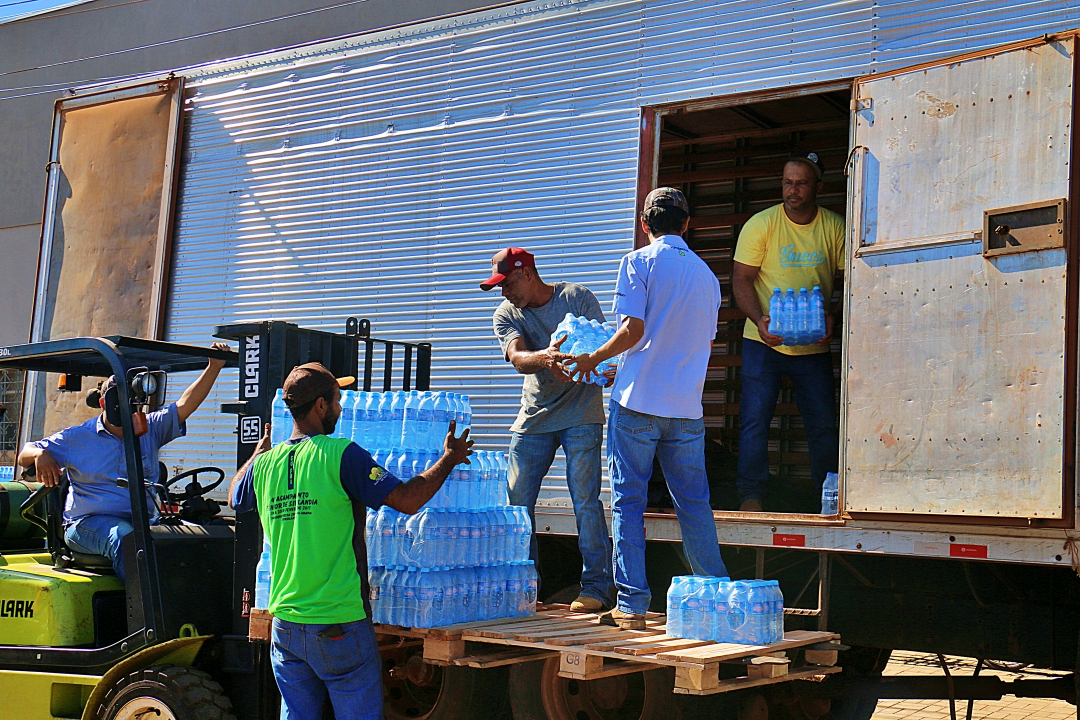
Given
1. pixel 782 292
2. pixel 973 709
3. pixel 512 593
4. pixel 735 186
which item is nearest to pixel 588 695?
pixel 512 593

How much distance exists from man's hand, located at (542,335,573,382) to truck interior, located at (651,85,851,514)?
118 inches

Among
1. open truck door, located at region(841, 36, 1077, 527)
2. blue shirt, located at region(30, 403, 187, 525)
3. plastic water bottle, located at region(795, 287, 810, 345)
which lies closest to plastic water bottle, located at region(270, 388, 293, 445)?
blue shirt, located at region(30, 403, 187, 525)

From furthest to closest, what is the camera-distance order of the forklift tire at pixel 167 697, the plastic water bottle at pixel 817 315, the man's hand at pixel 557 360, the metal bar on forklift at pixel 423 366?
the metal bar on forklift at pixel 423 366 < the plastic water bottle at pixel 817 315 < the man's hand at pixel 557 360 < the forklift tire at pixel 167 697

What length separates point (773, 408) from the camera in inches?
279

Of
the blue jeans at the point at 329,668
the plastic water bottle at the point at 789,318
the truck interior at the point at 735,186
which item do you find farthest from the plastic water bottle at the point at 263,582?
the truck interior at the point at 735,186

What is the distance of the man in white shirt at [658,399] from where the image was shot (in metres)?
5.29

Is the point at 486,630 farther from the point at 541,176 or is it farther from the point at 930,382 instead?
the point at 541,176

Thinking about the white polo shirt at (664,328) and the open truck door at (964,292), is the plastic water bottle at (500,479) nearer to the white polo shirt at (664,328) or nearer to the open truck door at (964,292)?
the white polo shirt at (664,328)

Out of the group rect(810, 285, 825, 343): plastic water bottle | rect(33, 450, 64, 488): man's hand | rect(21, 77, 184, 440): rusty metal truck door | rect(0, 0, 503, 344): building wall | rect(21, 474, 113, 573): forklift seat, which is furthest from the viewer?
rect(0, 0, 503, 344): building wall

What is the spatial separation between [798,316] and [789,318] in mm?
57

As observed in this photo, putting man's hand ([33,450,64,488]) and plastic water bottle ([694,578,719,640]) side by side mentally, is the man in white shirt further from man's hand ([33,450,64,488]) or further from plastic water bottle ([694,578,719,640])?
man's hand ([33,450,64,488])

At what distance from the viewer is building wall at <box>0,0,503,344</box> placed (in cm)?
1748

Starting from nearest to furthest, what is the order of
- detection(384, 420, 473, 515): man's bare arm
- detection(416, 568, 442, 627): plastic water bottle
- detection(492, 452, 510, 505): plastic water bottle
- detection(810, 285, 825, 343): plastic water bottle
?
detection(384, 420, 473, 515): man's bare arm, detection(416, 568, 442, 627): plastic water bottle, detection(492, 452, 510, 505): plastic water bottle, detection(810, 285, 825, 343): plastic water bottle

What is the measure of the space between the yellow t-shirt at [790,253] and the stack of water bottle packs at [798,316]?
76 mm
